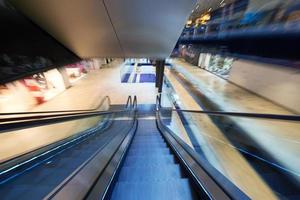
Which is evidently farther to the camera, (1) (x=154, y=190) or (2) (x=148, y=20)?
(2) (x=148, y=20)

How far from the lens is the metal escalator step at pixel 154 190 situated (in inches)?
53.3

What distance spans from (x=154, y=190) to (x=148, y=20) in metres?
A: 2.79

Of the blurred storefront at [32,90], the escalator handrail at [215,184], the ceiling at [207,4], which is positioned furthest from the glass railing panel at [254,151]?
the ceiling at [207,4]

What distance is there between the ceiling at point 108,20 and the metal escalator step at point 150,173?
2.32m

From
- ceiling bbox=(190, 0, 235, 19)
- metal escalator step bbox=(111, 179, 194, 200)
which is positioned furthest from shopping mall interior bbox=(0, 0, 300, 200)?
ceiling bbox=(190, 0, 235, 19)

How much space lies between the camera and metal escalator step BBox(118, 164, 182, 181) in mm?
1686

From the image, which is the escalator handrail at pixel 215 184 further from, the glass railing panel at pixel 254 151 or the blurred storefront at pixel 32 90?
the blurred storefront at pixel 32 90

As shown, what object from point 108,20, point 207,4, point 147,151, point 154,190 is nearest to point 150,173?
point 154,190

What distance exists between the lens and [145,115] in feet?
24.1

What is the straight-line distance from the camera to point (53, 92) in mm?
9047

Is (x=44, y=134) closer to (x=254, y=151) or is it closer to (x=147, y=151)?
(x=147, y=151)

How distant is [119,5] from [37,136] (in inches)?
195

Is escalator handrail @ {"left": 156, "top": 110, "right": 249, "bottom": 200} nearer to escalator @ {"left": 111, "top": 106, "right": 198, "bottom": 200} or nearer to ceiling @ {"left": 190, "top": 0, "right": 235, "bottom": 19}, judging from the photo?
escalator @ {"left": 111, "top": 106, "right": 198, "bottom": 200}

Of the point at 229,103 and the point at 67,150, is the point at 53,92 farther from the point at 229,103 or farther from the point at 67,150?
the point at 229,103
